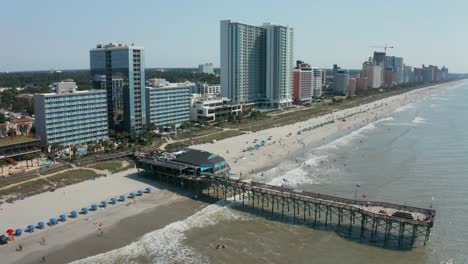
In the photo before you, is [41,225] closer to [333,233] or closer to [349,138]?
[333,233]

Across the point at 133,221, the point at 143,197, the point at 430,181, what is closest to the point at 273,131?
the point at 430,181

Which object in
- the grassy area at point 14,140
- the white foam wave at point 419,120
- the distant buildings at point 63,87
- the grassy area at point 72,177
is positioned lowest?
the grassy area at point 72,177

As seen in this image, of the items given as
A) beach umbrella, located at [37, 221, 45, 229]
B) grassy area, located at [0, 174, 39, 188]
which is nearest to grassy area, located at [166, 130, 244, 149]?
grassy area, located at [0, 174, 39, 188]

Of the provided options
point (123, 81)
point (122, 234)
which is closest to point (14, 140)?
point (123, 81)

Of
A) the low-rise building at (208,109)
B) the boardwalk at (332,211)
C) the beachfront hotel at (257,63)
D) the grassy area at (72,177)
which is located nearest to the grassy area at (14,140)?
the grassy area at (72,177)

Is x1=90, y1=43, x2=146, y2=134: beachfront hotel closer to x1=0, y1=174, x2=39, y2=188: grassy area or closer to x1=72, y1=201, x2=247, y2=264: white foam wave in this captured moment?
x1=0, y1=174, x2=39, y2=188: grassy area

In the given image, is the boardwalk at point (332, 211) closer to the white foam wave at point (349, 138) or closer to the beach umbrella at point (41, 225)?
the beach umbrella at point (41, 225)

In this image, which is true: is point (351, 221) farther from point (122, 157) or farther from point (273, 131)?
point (273, 131)
